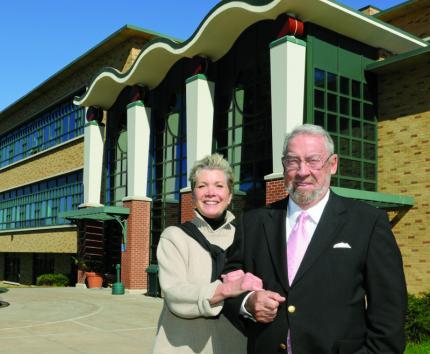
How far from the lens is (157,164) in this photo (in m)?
24.8

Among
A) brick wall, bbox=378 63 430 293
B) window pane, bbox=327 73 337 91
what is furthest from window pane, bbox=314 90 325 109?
brick wall, bbox=378 63 430 293

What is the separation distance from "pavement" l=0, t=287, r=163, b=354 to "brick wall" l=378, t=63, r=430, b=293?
25.1ft

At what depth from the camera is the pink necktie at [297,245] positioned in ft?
9.45

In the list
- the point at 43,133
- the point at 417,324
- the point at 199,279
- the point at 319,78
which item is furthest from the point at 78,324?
the point at 43,133

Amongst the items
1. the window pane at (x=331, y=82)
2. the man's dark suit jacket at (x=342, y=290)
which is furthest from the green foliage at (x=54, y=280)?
the man's dark suit jacket at (x=342, y=290)

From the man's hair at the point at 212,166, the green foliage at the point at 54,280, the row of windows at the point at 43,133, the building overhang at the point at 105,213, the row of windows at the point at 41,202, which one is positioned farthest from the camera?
the row of windows at the point at 43,133

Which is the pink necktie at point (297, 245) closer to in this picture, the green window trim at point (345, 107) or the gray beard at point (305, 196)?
the gray beard at point (305, 196)

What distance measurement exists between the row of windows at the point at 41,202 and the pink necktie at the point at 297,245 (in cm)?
2991

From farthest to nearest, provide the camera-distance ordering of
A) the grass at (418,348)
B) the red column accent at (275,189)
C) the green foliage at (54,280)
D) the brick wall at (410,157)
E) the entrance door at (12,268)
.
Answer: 1. the entrance door at (12,268)
2. the green foliage at (54,280)
3. the brick wall at (410,157)
4. the red column accent at (275,189)
5. the grass at (418,348)

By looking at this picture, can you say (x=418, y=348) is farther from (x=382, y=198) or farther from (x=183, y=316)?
(x=382, y=198)

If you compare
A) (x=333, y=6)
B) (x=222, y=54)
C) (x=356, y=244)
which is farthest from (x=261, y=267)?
(x=222, y=54)

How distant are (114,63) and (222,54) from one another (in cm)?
1029

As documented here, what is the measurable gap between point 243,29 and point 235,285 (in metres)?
17.7

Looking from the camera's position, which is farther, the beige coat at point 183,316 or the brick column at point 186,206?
the brick column at point 186,206
